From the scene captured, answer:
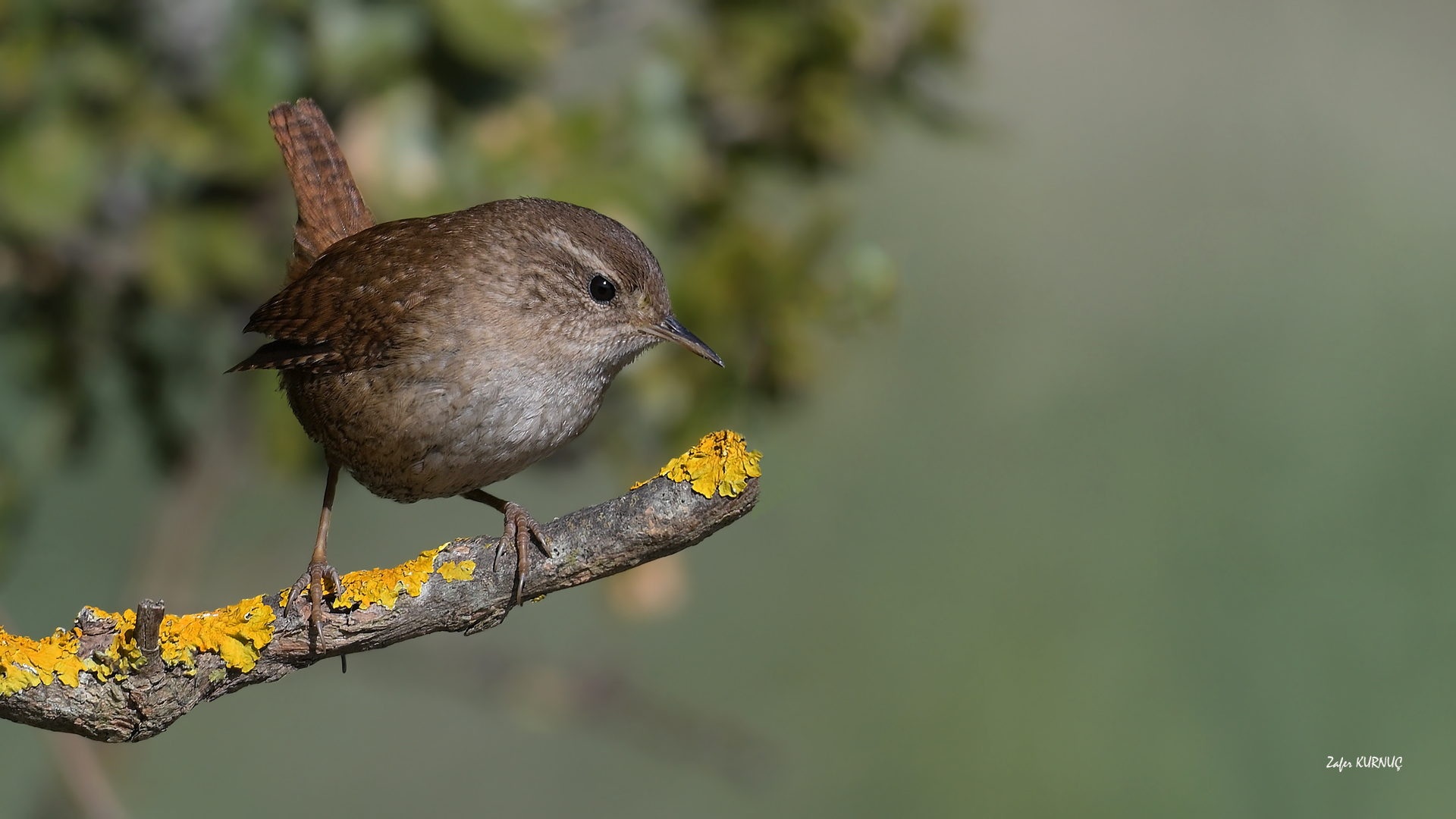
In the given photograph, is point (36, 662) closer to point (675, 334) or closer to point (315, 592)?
point (315, 592)

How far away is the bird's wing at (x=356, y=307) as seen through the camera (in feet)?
6.65

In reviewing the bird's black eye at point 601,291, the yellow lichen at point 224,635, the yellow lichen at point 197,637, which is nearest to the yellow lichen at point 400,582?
the yellow lichen at point 197,637

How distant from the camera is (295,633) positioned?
1.57 metres

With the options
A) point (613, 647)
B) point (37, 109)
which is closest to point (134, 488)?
point (613, 647)

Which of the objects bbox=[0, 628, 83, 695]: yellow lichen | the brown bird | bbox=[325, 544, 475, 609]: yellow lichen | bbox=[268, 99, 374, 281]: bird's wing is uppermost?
bbox=[268, 99, 374, 281]: bird's wing

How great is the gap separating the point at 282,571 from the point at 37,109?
1505mm

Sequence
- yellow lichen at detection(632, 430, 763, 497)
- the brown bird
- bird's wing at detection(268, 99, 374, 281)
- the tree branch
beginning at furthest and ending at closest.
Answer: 1. bird's wing at detection(268, 99, 374, 281)
2. the brown bird
3. the tree branch
4. yellow lichen at detection(632, 430, 763, 497)

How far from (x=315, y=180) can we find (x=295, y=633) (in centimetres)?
112

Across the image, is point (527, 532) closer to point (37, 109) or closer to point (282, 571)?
point (37, 109)

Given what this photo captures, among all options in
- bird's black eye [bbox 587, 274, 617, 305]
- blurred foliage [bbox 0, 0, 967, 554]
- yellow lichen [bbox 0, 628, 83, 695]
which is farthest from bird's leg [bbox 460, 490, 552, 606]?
blurred foliage [bbox 0, 0, 967, 554]

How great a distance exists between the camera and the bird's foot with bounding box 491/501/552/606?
1.49 m

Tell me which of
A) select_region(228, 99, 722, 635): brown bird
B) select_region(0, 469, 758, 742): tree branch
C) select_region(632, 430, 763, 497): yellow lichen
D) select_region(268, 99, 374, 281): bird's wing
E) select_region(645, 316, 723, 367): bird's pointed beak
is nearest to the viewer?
select_region(632, 430, 763, 497): yellow lichen

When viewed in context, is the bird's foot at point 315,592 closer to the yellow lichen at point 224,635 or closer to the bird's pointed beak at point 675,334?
the yellow lichen at point 224,635

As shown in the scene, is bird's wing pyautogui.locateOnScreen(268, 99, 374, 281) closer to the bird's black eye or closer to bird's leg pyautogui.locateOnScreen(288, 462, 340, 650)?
bird's leg pyautogui.locateOnScreen(288, 462, 340, 650)
